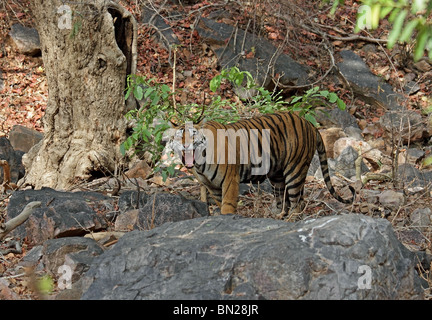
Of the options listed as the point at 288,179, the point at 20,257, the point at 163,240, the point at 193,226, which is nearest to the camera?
the point at 163,240

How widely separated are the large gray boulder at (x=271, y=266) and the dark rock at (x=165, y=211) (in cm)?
164

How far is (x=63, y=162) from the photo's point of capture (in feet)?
24.7

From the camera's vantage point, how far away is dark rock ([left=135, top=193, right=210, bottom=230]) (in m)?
5.18

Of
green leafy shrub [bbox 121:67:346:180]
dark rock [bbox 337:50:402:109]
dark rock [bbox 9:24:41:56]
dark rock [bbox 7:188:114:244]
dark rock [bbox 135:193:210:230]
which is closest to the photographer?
dark rock [bbox 7:188:114:244]

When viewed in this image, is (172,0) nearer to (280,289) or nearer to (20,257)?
(20,257)

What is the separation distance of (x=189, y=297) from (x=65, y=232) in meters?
2.36

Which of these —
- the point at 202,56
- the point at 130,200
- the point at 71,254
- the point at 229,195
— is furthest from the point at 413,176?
the point at 202,56

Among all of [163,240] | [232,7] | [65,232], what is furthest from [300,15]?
[163,240]

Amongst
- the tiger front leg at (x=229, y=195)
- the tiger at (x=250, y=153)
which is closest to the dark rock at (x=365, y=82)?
the tiger at (x=250, y=153)

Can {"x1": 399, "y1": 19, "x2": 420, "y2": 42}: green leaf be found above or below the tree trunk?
above

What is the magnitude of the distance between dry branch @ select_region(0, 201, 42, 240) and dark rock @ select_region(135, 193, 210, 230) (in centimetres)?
96

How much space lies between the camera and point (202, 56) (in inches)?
488

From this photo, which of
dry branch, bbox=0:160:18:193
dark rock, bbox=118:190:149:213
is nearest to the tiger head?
dark rock, bbox=118:190:149:213

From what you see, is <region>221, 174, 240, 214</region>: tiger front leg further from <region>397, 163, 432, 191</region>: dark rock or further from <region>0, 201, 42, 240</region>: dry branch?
<region>397, 163, 432, 191</region>: dark rock
